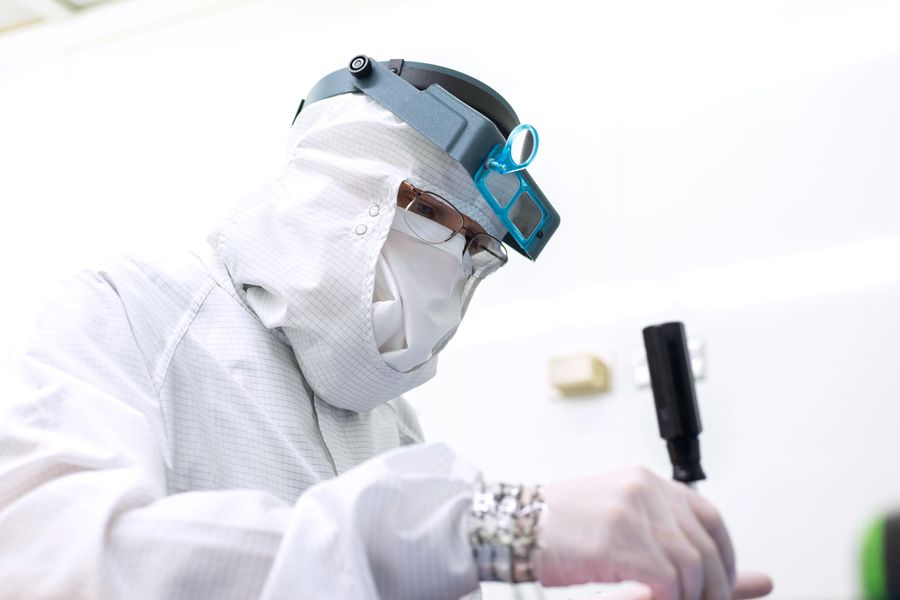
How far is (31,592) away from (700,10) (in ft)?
6.93

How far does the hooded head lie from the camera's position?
1.48 m

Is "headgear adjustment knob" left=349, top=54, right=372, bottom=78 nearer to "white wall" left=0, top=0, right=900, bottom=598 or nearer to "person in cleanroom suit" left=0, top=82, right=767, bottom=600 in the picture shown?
"person in cleanroom suit" left=0, top=82, right=767, bottom=600

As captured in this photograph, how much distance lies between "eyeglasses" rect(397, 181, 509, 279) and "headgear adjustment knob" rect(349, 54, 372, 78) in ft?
0.71

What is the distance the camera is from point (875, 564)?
37 cm

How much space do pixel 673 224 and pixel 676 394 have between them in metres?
1.28

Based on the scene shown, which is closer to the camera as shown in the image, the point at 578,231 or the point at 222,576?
the point at 222,576

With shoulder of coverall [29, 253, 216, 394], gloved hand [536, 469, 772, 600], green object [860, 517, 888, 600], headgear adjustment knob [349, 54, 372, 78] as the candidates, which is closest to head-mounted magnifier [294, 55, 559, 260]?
headgear adjustment knob [349, 54, 372, 78]

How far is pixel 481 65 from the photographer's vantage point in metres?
2.75

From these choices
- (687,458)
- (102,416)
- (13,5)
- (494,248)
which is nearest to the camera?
(102,416)

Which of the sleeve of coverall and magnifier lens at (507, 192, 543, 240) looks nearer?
the sleeve of coverall

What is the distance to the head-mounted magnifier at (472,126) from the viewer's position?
1.56 meters

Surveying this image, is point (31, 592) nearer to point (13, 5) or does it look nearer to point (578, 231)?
point (578, 231)

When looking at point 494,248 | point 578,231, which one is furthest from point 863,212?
point 494,248

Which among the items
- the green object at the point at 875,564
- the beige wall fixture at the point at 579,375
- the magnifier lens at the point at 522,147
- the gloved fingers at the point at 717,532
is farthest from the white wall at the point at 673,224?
the green object at the point at 875,564
